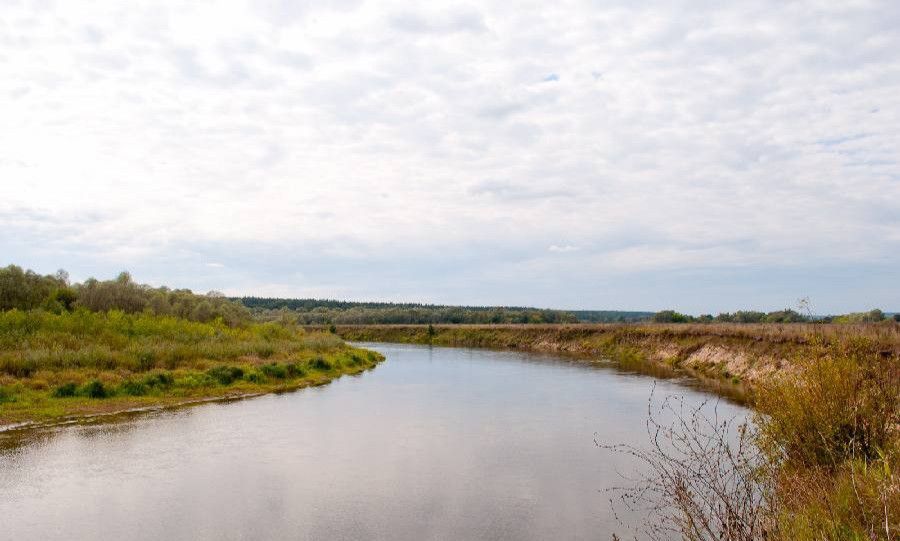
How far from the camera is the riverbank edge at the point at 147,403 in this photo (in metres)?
20.6

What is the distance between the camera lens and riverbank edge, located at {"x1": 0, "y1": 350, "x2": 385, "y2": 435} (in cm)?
2064

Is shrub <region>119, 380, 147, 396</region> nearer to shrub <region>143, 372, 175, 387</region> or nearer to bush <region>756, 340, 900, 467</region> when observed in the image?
shrub <region>143, 372, 175, 387</region>

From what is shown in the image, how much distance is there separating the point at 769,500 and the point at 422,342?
8671cm

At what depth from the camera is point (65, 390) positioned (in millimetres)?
24453

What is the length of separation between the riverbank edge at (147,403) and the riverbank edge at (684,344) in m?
20.6

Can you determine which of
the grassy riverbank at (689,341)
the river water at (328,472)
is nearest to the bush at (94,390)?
the river water at (328,472)

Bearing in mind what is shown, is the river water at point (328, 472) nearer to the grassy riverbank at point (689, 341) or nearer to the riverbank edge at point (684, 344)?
the riverbank edge at point (684, 344)

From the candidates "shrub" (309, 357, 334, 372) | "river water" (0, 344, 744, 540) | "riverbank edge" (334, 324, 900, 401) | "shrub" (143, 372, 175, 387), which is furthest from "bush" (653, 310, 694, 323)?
"shrub" (143, 372, 175, 387)

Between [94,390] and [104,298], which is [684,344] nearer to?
[94,390]

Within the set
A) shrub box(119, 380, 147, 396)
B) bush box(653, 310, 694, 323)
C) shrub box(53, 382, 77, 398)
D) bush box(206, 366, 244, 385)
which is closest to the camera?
shrub box(53, 382, 77, 398)

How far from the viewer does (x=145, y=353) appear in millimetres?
30812

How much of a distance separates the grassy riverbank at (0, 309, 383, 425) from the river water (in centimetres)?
309

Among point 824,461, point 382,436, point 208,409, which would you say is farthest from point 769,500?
point 208,409

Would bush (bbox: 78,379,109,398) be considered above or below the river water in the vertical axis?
above
